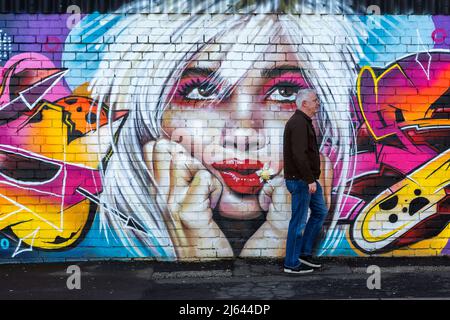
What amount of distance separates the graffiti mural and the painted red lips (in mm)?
11

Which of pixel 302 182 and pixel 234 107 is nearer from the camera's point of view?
pixel 302 182

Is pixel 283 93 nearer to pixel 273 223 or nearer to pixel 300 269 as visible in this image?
pixel 273 223

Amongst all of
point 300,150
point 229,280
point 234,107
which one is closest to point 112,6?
point 234,107

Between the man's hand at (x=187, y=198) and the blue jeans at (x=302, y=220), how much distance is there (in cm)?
82

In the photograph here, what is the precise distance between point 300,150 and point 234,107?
107 cm

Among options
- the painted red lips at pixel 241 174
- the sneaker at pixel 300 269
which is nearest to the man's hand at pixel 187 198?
the painted red lips at pixel 241 174

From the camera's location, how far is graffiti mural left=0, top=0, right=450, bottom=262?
7.94 meters

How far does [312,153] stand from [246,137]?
0.88 m

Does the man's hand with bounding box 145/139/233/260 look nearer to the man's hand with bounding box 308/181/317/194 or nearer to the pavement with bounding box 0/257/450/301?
the pavement with bounding box 0/257/450/301

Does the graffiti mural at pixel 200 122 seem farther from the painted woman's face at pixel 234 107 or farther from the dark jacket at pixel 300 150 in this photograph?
the dark jacket at pixel 300 150

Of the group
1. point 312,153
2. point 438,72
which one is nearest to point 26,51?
point 312,153

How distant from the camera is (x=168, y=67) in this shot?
7.96 metres

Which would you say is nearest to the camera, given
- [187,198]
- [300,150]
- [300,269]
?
[300,150]
